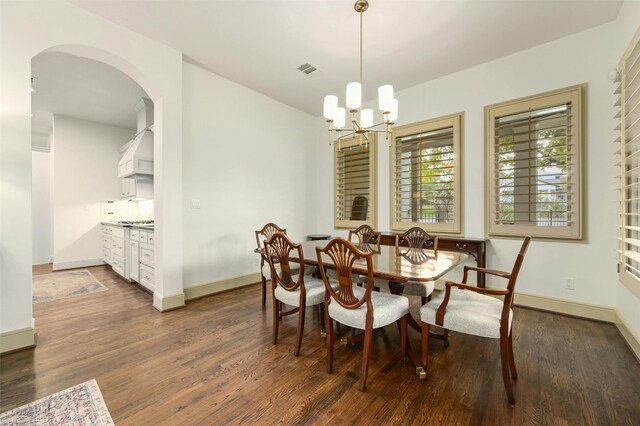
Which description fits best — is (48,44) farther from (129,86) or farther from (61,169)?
(61,169)

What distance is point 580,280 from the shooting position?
9.37 ft

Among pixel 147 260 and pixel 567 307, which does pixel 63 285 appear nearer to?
pixel 147 260

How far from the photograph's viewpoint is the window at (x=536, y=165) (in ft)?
9.45

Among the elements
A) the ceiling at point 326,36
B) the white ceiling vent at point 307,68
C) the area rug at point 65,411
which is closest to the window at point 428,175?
the ceiling at point 326,36

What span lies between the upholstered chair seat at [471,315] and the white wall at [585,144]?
1.66m

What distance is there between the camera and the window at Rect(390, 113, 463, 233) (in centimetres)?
368

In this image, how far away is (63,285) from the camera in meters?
4.09

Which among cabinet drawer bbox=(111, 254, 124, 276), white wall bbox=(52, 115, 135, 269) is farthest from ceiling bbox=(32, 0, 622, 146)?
cabinet drawer bbox=(111, 254, 124, 276)

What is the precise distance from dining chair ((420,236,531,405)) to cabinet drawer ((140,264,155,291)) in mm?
3280

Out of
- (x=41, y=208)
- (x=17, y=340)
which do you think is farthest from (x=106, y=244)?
(x=17, y=340)

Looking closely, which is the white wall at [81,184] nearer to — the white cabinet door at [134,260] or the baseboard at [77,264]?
the baseboard at [77,264]

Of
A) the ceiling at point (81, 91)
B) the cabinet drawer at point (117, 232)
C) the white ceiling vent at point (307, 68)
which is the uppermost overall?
the white ceiling vent at point (307, 68)

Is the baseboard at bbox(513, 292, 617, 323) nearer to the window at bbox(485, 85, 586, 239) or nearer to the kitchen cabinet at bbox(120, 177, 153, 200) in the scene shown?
the window at bbox(485, 85, 586, 239)

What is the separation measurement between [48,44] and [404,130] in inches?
160
